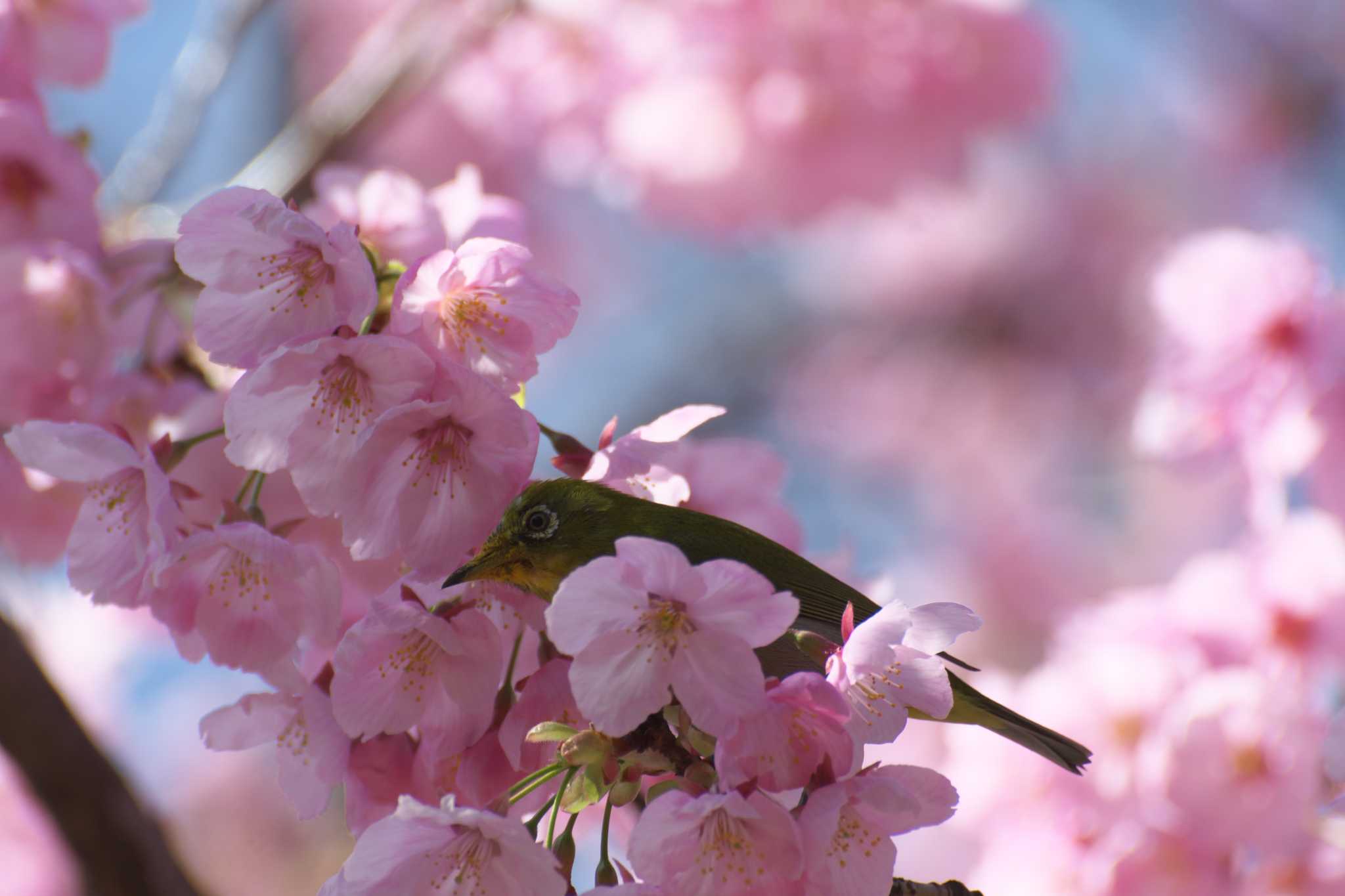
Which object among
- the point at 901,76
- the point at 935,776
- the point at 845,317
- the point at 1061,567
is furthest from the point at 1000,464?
the point at 935,776

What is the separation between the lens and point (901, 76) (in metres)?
2.70

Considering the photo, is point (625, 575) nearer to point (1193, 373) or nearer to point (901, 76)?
Answer: point (1193, 373)

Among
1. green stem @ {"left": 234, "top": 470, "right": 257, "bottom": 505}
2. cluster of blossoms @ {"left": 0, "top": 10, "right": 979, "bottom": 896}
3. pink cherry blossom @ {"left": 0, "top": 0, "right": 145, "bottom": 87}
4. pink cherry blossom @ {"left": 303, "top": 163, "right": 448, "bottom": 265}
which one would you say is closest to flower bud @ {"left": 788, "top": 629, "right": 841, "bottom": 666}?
cluster of blossoms @ {"left": 0, "top": 10, "right": 979, "bottom": 896}

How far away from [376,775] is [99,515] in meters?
0.29

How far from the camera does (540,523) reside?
87 cm

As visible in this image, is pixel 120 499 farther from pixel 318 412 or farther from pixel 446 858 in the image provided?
pixel 446 858

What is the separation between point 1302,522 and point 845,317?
14.7 ft

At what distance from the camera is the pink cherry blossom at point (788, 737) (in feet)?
→ 2.29

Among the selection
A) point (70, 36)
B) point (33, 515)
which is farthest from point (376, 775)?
point (70, 36)

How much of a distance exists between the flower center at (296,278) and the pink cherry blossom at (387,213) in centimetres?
34

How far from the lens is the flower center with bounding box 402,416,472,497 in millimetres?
792

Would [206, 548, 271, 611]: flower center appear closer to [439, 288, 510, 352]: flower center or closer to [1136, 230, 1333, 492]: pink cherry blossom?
[439, 288, 510, 352]: flower center

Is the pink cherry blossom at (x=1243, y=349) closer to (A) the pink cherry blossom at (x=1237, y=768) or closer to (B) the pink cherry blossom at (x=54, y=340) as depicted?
(A) the pink cherry blossom at (x=1237, y=768)

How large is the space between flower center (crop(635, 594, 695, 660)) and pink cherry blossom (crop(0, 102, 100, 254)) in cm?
104
